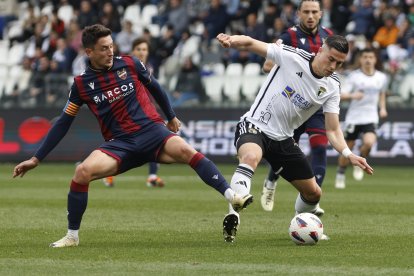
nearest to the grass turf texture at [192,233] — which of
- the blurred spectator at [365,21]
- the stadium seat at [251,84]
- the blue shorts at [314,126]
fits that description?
the blue shorts at [314,126]

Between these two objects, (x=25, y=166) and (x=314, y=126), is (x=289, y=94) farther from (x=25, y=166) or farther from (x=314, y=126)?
(x=314, y=126)

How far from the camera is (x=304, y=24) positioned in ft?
42.7

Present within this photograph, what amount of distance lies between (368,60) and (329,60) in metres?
9.76

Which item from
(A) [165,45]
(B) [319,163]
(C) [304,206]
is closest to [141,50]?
(B) [319,163]

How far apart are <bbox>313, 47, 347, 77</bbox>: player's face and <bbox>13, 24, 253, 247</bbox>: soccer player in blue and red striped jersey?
1.39 metres

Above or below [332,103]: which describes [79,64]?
below

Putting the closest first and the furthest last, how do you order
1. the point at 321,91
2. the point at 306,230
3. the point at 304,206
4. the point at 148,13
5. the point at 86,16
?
the point at 306,230
the point at 321,91
the point at 304,206
the point at 86,16
the point at 148,13

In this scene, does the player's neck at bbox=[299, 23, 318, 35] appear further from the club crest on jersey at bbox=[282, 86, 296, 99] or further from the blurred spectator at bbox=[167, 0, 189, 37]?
the blurred spectator at bbox=[167, 0, 189, 37]

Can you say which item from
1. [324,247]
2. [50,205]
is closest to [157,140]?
[324,247]

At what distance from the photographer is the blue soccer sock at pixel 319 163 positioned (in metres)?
13.3

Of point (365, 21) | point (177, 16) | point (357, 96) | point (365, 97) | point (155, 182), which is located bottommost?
point (155, 182)

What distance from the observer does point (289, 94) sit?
1016cm

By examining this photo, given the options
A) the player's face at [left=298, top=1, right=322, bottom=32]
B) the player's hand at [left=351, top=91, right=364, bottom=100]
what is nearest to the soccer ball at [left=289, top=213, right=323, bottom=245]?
the player's face at [left=298, top=1, right=322, bottom=32]

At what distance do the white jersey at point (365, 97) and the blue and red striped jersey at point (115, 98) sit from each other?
962cm
